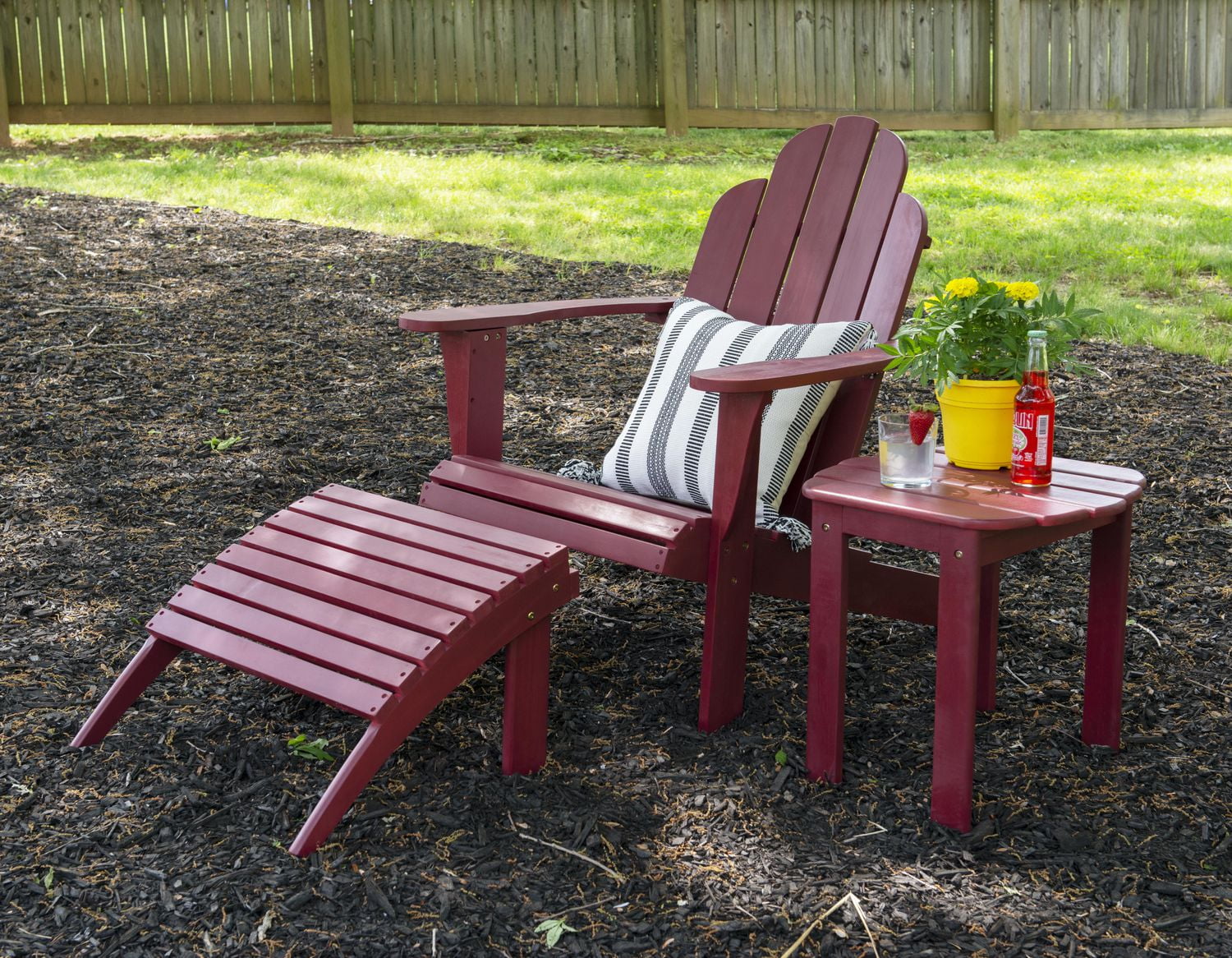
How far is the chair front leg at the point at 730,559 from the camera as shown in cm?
220

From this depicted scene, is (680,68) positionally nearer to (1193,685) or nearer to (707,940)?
(1193,685)

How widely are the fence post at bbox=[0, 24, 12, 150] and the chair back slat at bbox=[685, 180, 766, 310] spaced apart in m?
6.54

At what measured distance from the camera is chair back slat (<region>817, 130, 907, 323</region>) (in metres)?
2.77

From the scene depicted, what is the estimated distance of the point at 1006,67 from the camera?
8648 millimetres

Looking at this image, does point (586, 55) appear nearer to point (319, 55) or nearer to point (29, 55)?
point (319, 55)

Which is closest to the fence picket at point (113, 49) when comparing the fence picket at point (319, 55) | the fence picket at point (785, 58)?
the fence picket at point (319, 55)

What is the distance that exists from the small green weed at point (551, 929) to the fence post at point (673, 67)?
7344 mm

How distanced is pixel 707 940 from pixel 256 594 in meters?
0.98

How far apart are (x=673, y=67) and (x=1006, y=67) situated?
2.34 meters

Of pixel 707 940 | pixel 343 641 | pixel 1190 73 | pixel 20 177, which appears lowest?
pixel 707 940

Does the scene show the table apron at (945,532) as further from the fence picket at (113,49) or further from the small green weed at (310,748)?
the fence picket at (113,49)

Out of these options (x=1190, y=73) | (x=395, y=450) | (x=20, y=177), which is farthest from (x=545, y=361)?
(x=1190, y=73)

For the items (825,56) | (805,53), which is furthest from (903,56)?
(805,53)

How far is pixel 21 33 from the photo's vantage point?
793 cm
